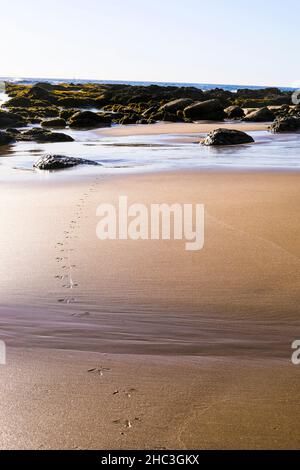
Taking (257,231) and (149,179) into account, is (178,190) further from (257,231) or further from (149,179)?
(257,231)

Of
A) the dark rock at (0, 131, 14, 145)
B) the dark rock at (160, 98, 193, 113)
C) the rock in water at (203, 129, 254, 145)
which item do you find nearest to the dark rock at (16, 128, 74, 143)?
the dark rock at (0, 131, 14, 145)

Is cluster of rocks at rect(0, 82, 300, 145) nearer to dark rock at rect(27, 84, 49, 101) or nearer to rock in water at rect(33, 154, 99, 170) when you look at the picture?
dark rock at rect(27, 84, 49, 101)

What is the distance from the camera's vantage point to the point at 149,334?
466 cm

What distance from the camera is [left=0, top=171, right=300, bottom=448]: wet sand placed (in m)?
3.21

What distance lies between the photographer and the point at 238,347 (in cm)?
436

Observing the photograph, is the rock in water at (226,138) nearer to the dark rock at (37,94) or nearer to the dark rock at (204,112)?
the dark rock at (204,112)

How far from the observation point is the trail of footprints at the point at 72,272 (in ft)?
10.8

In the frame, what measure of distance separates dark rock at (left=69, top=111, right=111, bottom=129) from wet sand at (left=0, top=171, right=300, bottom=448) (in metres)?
27.8

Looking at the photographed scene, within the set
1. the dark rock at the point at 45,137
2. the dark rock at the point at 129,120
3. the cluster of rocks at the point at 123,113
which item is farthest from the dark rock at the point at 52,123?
the dark rock at the point at 45,137

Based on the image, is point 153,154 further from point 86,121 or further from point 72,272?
point 86,121

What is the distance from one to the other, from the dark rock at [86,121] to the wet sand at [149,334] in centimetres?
2779

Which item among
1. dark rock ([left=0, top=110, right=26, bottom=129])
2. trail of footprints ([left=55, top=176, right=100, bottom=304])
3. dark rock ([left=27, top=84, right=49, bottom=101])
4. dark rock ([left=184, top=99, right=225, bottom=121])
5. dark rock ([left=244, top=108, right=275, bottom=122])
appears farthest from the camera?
dark rock ([left=27, top=84, right=49, bottom=101])
